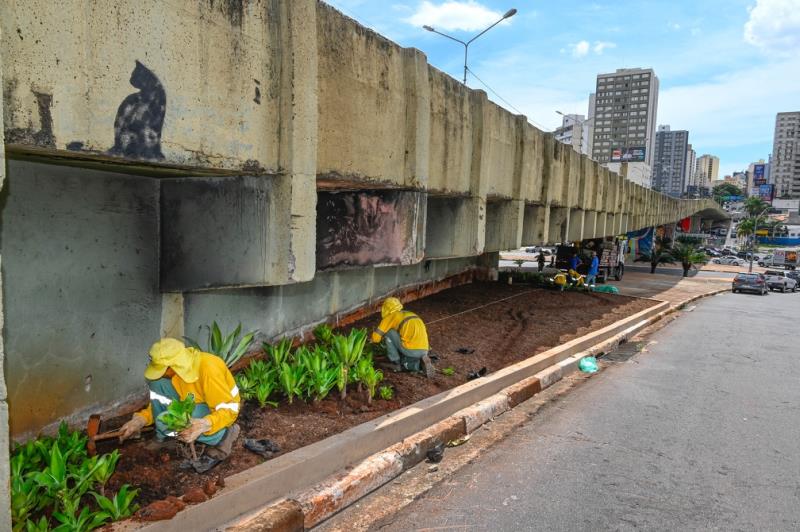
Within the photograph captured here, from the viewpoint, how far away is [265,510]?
4.04 m

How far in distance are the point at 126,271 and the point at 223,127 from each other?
2058 millimetres

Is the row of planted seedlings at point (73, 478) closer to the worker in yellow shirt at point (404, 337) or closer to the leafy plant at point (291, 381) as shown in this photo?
the leafy plant at point (291, 381)

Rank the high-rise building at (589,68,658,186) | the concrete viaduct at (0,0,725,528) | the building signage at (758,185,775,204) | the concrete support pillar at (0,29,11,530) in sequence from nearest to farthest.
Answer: the concrete support pillar at (0,29,11,530) < the concrete viaduct at (0,0,725,528) < the building signage at (758,185,775,204) < the high-rise building at (589,68,658,186)

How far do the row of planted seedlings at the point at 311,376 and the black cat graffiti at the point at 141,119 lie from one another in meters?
2.96

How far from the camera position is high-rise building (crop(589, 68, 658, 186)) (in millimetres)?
157125

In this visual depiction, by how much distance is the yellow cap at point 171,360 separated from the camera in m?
3.98

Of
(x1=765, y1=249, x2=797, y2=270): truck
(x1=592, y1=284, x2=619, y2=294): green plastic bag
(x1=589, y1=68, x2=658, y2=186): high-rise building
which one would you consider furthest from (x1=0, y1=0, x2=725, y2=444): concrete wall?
(x1=589, y1=68, x2=658, y2=186): high-rise building

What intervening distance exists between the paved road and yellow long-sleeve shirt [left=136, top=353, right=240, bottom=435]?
1.59 m

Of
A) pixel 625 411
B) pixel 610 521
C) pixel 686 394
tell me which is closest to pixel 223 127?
pixel 610 521

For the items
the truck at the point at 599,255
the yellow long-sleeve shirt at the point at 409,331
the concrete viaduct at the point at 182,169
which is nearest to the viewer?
the concrete viaduct at the point at 182,169

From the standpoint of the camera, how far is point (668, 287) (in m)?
27.3

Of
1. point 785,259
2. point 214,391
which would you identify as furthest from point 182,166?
point 785,259

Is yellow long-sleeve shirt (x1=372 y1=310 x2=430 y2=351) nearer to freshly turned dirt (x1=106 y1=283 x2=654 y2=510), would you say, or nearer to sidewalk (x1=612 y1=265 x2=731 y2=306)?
freshly turned dirt (x1=106 y1=283 x2=654 y2=510)

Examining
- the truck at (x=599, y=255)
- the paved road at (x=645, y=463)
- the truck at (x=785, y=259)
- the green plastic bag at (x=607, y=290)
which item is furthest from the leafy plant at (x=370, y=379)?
the truck at (x=785, y=259)
